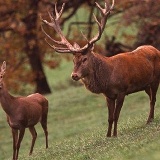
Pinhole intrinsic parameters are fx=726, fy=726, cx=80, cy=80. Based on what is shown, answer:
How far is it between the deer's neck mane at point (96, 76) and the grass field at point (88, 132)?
0.94m

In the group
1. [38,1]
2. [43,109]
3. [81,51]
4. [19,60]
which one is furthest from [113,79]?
[19,60]

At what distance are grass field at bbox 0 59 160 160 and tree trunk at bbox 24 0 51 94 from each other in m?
1.51

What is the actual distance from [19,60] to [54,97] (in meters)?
2.66

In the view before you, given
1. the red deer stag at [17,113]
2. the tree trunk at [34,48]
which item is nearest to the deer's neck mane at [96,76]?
the red deer stag at [17,113]

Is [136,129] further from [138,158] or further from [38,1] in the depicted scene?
[38,1]

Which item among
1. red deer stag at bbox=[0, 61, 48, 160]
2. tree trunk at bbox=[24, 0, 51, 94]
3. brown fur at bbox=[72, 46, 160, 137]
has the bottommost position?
tree trunk at bbox=[24, 0, 51, 94]

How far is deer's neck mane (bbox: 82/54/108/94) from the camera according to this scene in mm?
13070

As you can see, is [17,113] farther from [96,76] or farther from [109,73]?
[109,73]

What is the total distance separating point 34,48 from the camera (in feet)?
94.9

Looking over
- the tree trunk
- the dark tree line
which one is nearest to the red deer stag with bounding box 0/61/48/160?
the dark tree line

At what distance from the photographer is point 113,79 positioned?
13.1 m

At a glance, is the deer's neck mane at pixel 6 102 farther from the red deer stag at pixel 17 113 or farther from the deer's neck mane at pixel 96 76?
the deer's neck mane at pixel 96 76

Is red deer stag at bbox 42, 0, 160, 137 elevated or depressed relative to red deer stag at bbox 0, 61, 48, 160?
elevated

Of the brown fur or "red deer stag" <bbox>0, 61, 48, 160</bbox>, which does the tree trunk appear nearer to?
"red deer stag" <bbox>0, 61, 48, 160</bbox>
